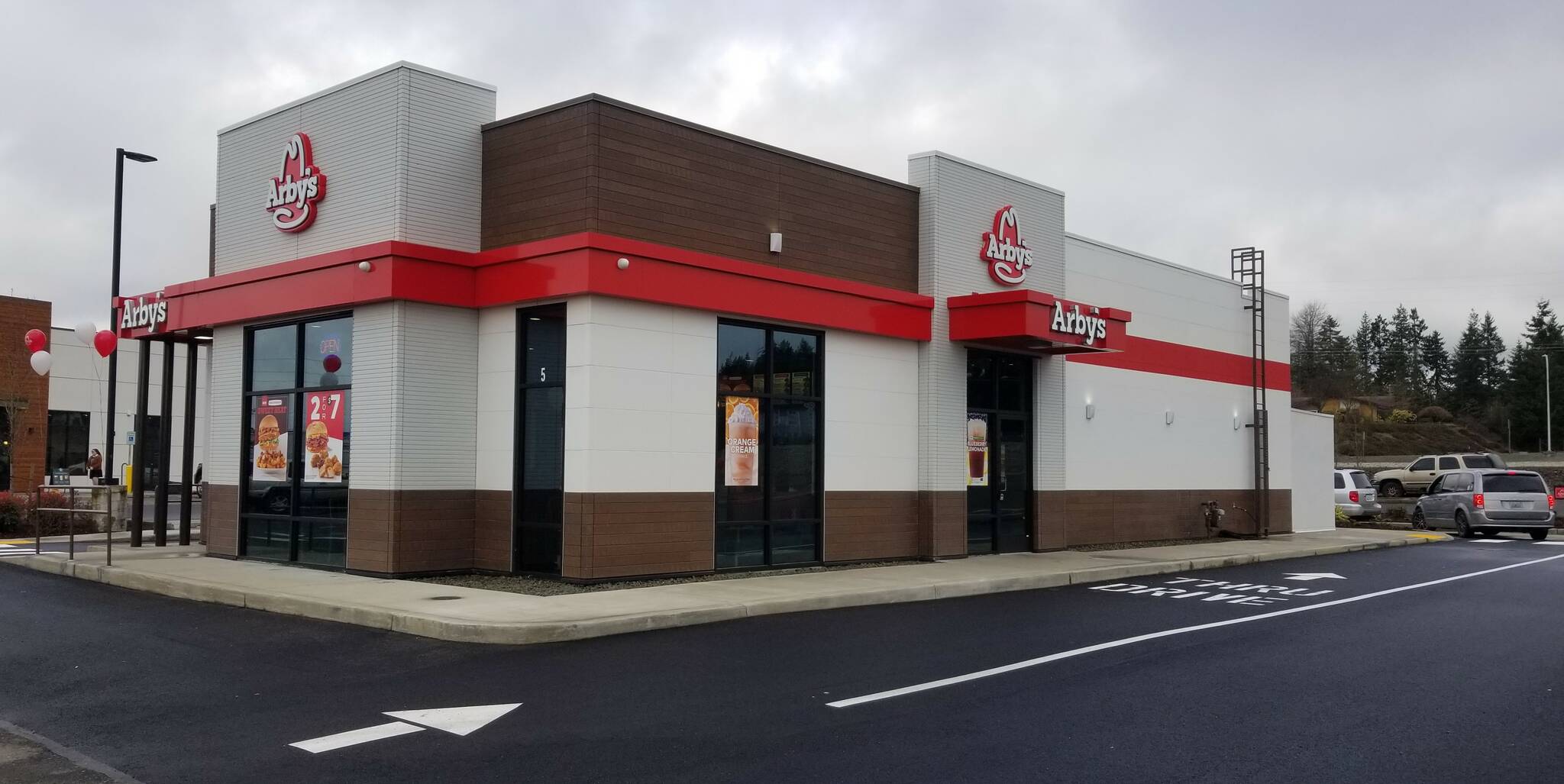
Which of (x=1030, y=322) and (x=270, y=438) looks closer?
(x=270, y=438)

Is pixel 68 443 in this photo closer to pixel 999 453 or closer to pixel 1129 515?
pixel 999 453

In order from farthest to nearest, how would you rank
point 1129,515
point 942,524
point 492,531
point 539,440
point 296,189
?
point 1129,515
point 942,524
point 296,189
point 492,531
point 539,440

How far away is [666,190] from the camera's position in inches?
574

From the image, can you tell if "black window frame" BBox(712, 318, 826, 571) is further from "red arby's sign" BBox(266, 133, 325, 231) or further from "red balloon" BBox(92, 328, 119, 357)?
"red balloon" BBox(92, 328, 119, 357)

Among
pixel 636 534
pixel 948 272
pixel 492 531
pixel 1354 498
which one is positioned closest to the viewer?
pixel 636 534

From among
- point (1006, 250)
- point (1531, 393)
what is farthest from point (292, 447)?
point (1531, 393)

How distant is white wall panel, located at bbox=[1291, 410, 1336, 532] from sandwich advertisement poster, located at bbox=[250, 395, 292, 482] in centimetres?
2230

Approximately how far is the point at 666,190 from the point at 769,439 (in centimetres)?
370

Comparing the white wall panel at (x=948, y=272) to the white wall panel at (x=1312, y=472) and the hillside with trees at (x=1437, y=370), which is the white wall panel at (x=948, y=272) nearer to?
the white wall panel at (x=1312, y=472)

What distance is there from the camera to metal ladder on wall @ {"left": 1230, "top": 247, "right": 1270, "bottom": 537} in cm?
2581

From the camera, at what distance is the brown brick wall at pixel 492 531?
14.5 metres

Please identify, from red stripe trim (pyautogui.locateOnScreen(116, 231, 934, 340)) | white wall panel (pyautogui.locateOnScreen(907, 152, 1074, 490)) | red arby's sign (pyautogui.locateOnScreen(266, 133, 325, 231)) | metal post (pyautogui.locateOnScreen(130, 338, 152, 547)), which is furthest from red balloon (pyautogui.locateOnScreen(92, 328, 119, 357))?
white wall panel (pyautogui.locateOnScreen(907, 152, 1074, 490))

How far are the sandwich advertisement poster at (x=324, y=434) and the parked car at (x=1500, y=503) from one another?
86.3 feet

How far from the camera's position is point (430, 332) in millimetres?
14539
